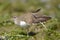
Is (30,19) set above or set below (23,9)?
below

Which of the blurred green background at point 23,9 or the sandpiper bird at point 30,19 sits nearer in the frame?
the sandpiper bird at point 30,19

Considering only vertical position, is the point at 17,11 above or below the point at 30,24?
above

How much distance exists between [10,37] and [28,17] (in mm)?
740

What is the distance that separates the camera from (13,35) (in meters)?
7.98

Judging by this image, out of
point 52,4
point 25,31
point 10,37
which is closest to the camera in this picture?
point 10,37

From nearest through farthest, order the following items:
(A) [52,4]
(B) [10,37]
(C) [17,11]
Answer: (B) [10,37] < (C) [17,11] < (A) [52,4]

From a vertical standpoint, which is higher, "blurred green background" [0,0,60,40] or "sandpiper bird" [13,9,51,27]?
"blurred green background" [0,0,60,40]

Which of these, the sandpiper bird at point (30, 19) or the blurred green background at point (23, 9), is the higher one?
the blurred green background at point (23, 9)

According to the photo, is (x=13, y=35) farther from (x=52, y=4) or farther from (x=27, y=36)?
(x=52, y=4)

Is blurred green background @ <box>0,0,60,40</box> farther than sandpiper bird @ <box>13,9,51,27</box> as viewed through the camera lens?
Yes

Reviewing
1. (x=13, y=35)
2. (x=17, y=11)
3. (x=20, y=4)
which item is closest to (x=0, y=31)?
(x=13, y=35)

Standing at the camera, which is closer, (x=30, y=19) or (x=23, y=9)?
(x=30, y=19)

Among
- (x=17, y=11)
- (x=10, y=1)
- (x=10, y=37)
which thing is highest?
(x=10, y=1)

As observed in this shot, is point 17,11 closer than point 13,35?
No
